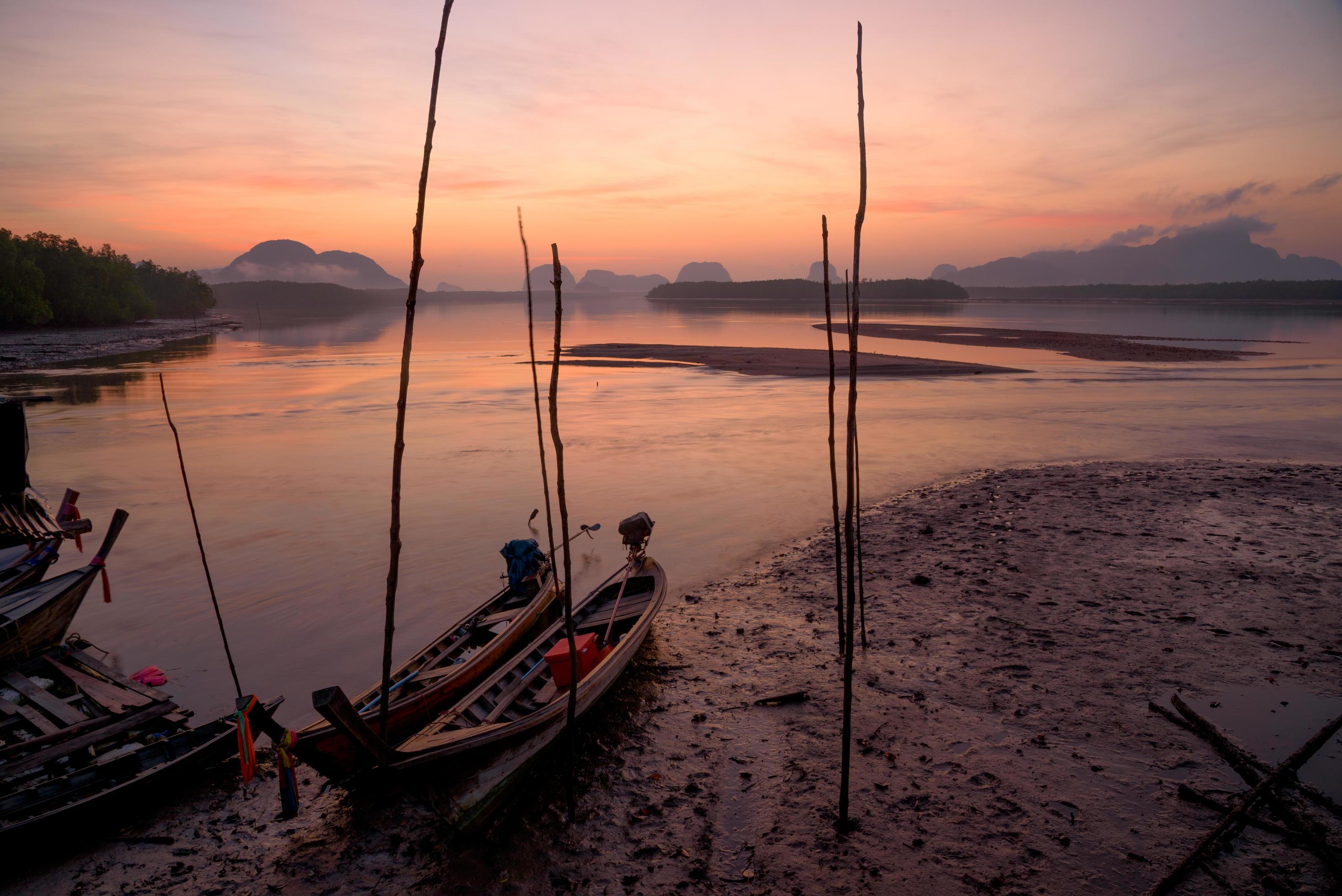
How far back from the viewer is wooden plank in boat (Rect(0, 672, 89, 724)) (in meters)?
6.71

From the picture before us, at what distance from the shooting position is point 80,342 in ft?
194

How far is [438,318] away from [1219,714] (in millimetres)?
133261

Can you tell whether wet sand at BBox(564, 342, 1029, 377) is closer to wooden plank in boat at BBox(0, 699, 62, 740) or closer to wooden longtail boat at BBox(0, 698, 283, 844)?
wooden longtail boat at BBox(0, 698, 283, 844)

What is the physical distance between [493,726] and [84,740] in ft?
12.5

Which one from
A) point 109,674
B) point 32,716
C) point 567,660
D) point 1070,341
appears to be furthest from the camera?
point 1070,341

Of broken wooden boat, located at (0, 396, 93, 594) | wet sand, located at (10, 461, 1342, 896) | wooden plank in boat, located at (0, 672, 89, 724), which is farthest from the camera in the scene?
broken wooden boat, located at (0, 396, 93, 594)

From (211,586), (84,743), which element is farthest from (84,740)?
(211,586)

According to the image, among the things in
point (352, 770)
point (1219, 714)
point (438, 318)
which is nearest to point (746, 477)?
point (1219, 714)

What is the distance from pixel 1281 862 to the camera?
503 cm

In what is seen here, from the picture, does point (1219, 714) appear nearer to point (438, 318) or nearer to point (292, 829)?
point (292, 829)

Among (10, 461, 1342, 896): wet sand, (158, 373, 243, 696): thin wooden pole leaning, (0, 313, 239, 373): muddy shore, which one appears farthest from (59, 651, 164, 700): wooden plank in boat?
(0, 313, 239, 373): muddy shore

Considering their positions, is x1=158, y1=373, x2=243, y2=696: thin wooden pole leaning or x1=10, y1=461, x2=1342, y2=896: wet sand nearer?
x1=10, y1=461, x2=1342, y2=896: wet sand

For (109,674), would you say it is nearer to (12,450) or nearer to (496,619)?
(496,619)

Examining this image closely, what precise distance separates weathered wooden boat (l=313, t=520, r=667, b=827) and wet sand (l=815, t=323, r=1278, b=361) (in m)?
48.5
